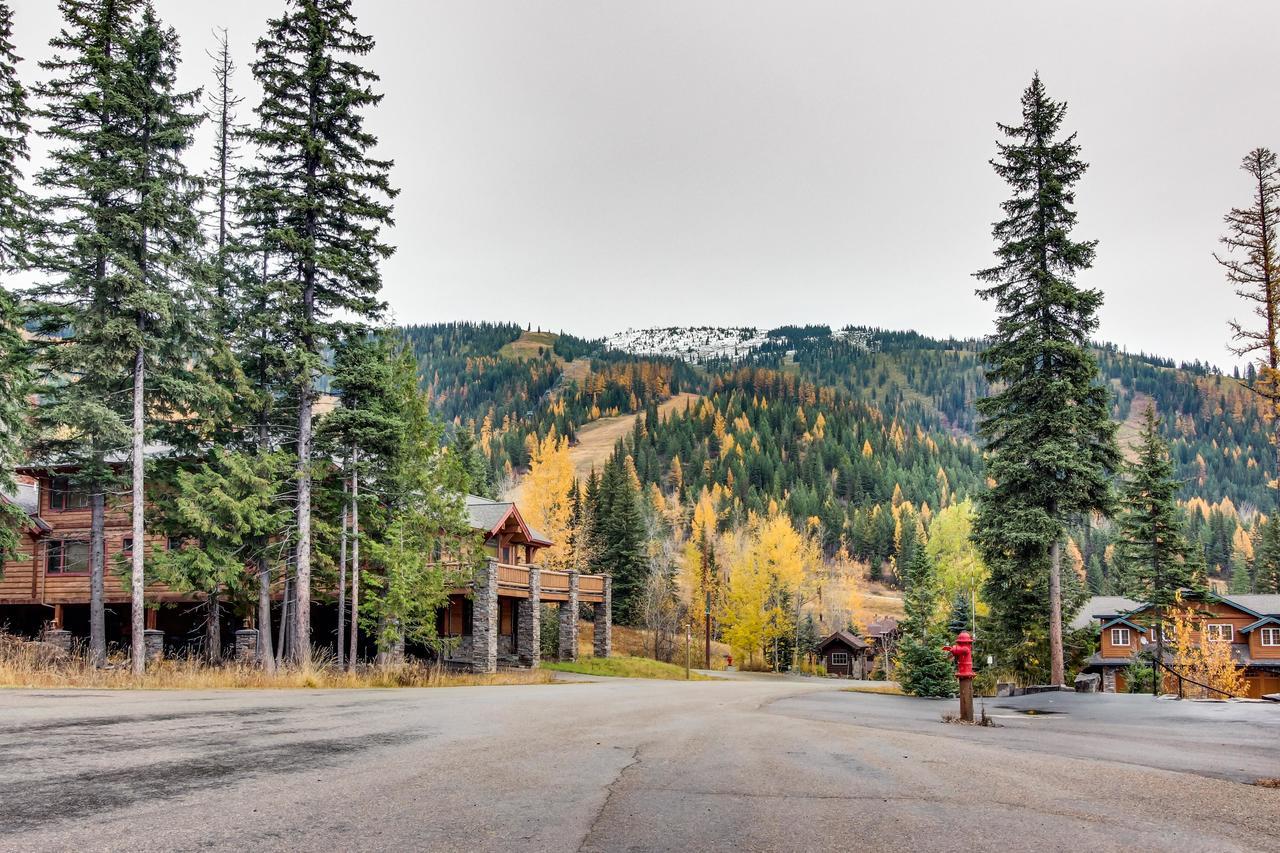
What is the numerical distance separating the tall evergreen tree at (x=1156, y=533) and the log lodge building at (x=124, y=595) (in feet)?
90.5

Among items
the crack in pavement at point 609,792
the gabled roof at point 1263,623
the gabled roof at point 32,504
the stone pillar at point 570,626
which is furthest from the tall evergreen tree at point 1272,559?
the gabled roof at point 32,504

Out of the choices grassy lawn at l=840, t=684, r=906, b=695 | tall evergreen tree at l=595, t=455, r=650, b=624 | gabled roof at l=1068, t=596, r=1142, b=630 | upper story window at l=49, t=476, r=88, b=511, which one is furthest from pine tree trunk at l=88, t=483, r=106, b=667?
gabled roof at l=1068, t=596, r=1142, b=630

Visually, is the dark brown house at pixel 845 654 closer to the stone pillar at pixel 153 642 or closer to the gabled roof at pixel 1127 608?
the gabled roof at pixel 1127 608

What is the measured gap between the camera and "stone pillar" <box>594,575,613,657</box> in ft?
149

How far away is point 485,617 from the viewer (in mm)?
34875

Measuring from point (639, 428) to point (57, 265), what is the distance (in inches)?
6580

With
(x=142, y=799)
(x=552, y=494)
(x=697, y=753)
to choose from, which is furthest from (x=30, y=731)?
(x=552, y=494)

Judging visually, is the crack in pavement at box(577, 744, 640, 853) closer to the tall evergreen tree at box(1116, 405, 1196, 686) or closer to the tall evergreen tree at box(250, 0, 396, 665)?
the tall evergreen tree at box(250, 0, 396, 665)

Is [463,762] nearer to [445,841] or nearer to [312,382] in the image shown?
[445,841]

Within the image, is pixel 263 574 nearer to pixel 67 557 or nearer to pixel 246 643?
pixel 246 643

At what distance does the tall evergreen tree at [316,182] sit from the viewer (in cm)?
2562

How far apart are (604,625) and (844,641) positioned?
1485 inches

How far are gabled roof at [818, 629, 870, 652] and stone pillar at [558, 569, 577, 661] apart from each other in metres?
38.5

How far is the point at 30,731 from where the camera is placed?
7.61m
